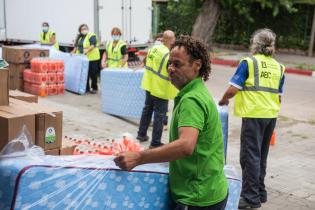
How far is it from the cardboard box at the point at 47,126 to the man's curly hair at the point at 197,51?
1.37m

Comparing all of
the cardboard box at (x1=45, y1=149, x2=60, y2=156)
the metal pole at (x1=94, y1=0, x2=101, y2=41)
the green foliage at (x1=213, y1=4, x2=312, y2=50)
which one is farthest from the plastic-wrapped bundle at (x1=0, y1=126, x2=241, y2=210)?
the green foliage at (x1=213, y1=4, x2=312, y2=50)

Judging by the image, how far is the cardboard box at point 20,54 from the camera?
10.9 metres

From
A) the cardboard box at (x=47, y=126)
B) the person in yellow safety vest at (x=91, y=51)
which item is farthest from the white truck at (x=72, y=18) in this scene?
the cardboard box at (x=47, y=126)

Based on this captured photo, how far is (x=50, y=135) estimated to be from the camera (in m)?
3.71

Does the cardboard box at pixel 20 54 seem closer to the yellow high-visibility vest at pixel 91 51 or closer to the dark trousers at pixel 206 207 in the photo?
A: the yellow high-visibility vest at pixel 91 51

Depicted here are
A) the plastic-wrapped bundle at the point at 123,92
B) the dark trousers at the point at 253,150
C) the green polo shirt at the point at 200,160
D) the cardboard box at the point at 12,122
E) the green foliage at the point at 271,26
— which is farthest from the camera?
the green foliage at the point at 271,26

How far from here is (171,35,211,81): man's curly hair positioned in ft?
8.68

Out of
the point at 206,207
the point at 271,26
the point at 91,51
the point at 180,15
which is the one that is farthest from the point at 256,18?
the point at 206,207

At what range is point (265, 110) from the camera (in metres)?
4.91

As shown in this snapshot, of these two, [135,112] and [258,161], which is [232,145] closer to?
[135,112]

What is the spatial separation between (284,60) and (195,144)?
61.7 ft

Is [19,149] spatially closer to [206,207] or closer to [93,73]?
[206,207]

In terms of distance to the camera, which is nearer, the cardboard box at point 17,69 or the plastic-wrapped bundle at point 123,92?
the plastic-wrapped bundle at point 123,92

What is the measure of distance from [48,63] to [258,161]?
22.6ft
